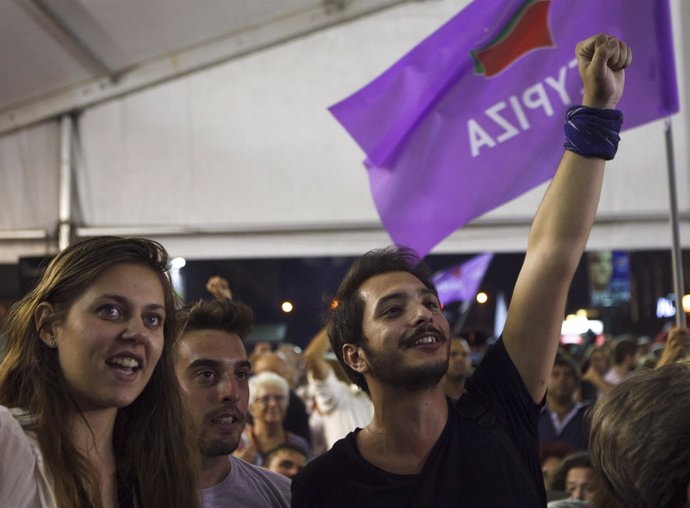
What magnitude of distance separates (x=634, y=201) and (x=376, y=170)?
3509 mm

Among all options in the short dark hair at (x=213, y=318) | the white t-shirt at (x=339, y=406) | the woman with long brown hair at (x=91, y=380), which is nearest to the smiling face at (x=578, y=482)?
the white t-shirt at (x=339, y=406)

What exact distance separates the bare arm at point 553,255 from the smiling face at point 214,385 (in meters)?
0.84

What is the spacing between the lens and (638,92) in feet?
15.0

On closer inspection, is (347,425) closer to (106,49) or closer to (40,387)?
(106,49)

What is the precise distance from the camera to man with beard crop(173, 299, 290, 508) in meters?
2.64

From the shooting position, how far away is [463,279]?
9125 mm

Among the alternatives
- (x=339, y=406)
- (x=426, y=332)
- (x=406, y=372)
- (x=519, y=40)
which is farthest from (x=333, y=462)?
(x=339, y=406)

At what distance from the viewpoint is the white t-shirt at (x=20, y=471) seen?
184 cm

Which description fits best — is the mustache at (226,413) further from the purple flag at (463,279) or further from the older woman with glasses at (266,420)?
the purple flag at (463,279)

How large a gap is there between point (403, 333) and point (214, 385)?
0.67 meters

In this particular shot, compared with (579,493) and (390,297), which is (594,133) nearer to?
(390,297)

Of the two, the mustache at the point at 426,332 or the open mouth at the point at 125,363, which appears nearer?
the open mouth at the point at 125,363

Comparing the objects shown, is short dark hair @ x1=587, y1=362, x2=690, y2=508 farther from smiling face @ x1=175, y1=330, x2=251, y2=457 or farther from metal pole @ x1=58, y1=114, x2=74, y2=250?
metal pole @ x1=58, y1=114, x2=74, y2=250

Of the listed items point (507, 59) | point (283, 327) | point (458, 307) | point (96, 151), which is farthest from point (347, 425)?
point (458, 307)
